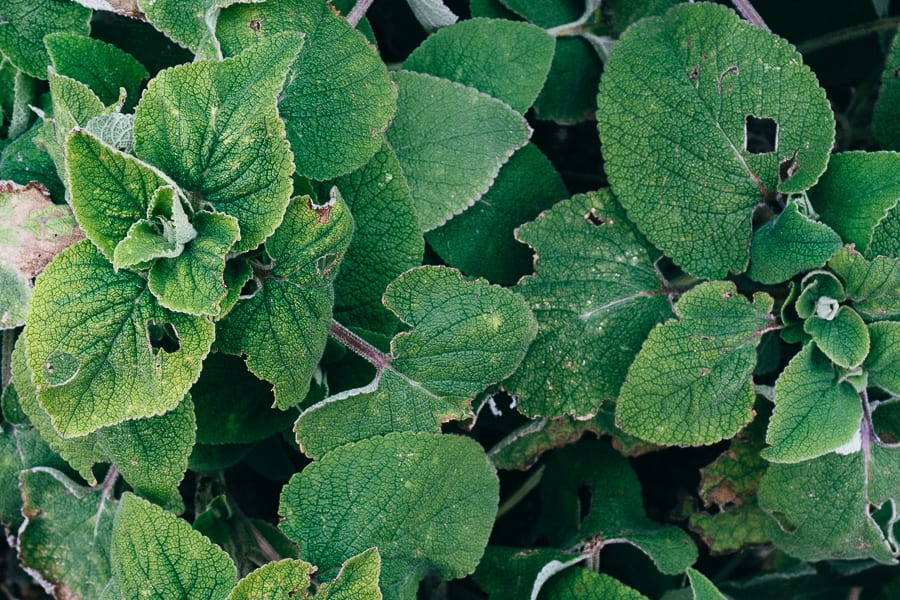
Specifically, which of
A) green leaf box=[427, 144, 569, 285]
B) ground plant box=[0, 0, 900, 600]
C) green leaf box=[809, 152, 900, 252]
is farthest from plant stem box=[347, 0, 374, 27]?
green leaf box=[809, 152, 900, 252]

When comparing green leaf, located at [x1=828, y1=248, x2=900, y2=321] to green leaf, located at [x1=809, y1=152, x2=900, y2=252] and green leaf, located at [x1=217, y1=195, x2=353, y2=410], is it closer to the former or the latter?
green leaf, located at [x1=809, y1=152, x2=900, y2=252]

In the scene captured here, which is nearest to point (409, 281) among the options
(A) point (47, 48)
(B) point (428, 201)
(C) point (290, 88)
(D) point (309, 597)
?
(B) point (428, 201)

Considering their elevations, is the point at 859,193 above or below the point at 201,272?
below

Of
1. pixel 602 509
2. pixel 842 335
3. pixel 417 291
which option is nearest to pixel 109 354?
pixel 417 291

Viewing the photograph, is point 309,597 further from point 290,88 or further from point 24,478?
point 290,88

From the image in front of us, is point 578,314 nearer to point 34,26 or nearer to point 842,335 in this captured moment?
point 842,335

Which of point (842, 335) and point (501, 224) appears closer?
point (842, 335)
